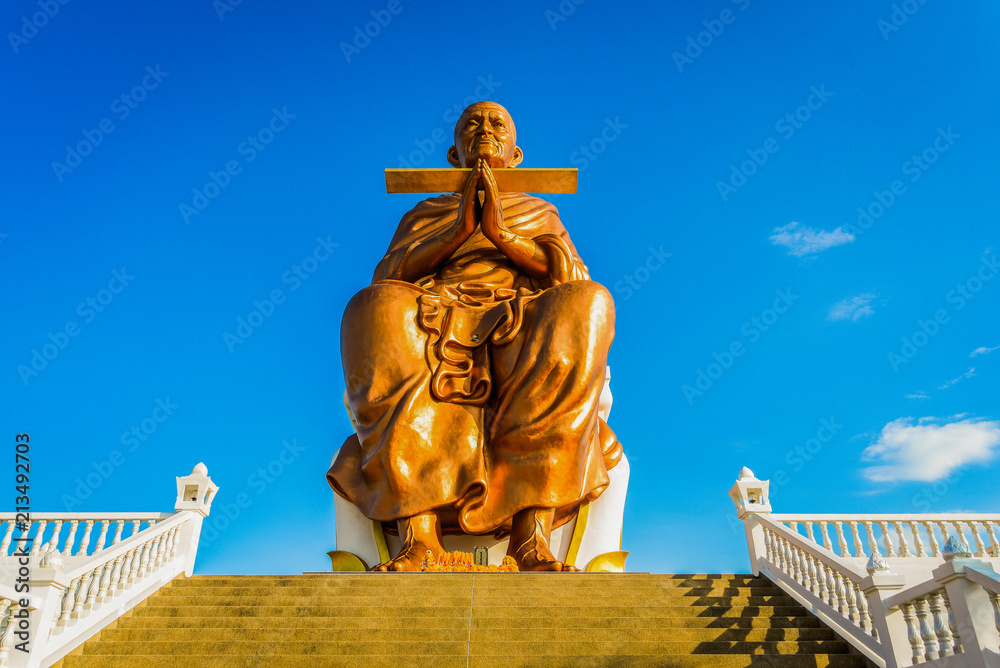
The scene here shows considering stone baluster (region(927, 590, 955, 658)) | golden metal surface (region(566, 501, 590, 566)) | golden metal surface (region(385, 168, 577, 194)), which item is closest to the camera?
stone baluster (region(927, 590, 955, 658))

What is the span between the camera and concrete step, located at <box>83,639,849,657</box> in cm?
425

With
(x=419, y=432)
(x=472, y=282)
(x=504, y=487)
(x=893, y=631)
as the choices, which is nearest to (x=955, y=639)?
(x=893, y=631)

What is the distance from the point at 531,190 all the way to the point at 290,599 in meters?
4.77

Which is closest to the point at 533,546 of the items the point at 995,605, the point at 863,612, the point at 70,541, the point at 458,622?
the point at 458,622

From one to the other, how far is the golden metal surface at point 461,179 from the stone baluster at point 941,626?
5133 mm

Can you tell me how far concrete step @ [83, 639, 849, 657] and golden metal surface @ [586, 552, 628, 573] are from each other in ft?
8.19

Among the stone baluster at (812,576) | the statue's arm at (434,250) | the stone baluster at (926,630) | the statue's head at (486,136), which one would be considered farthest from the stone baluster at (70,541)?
the stone baluster at (926,630)

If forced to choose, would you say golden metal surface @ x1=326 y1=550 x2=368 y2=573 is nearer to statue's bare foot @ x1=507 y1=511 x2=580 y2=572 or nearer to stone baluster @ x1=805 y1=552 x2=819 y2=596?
statue's bare foot @ x1=507 y1=511 x2=580 y2=572

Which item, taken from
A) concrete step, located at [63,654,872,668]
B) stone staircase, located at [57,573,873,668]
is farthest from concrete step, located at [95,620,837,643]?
concrete step, located at [63,654,872,668]

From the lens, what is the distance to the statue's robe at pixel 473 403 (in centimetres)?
645

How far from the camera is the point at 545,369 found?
664 cm

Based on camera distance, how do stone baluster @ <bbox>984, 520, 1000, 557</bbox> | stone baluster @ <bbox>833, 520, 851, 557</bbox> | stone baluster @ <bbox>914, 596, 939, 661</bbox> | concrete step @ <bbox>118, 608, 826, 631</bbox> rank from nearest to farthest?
stone baluster @ <bbox>914, 596, 939, 661</bbox> → concrete step @ <bbox>118, 608, 826, 631</bbox> → stone baluster @ <bbox>833, 520, 851, 557</bbox> → stone baluster @ <bbox>984, 520, 1000, 557</bbox>

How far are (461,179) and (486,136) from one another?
1.34 metres

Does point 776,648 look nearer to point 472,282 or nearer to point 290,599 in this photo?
point 290,599
